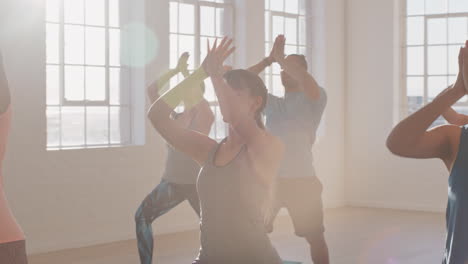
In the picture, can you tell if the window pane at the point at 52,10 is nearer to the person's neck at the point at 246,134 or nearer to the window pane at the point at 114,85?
the window pane at the point at 114,85

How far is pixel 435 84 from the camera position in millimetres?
8820

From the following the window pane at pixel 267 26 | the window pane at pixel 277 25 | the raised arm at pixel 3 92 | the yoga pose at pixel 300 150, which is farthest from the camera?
the window pane at pixel 277 25

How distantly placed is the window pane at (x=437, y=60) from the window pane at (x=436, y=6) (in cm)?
41

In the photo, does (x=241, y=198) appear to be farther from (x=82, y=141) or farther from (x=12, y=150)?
(x=82, y=141)

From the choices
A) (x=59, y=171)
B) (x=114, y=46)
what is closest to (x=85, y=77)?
(x=114, y=46)

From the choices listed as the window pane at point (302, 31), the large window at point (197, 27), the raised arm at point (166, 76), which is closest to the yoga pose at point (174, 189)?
the raised arm at point (166, 76)

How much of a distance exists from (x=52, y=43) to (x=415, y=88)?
443cm

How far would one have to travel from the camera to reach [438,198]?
27.9ft

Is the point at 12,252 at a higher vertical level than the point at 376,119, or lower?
lower

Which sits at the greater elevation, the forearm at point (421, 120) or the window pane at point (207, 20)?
the window pane at point (207, 20)

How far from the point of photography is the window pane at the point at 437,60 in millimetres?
8734

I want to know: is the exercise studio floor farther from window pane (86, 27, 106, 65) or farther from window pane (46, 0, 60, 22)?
window pane (46, 0, 60, 22)

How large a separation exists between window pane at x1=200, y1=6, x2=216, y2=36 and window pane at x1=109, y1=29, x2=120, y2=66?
1112mm

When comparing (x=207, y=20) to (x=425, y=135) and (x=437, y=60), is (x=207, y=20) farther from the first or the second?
(x=425, y=135)
